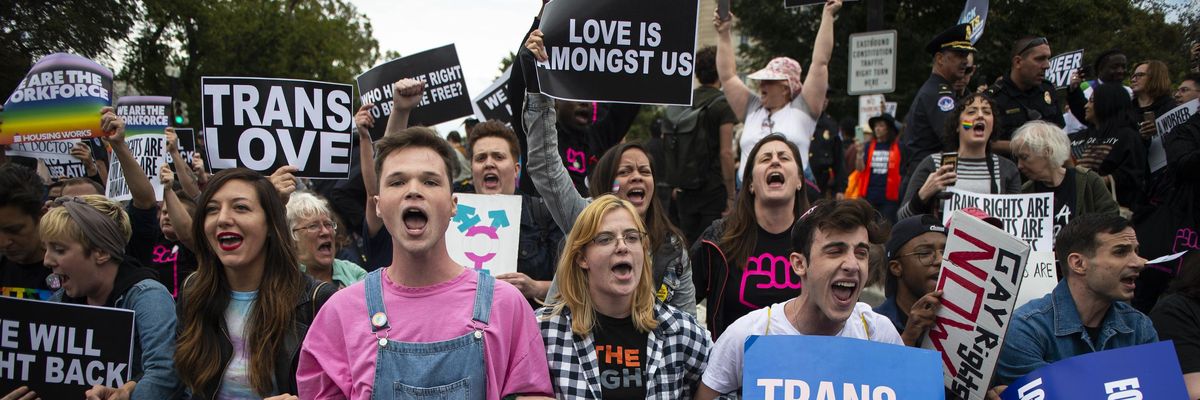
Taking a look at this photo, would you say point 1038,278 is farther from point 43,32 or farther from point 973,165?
point 43,32

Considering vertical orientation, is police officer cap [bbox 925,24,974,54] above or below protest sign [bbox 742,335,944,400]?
above

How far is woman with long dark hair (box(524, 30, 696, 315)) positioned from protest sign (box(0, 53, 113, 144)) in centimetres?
386

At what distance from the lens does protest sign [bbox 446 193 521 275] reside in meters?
5.49

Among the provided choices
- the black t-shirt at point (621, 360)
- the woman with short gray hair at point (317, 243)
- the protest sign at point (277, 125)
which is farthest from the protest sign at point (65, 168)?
the black t-shirt at point (621, 360)

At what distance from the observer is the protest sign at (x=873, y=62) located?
13.6 meters

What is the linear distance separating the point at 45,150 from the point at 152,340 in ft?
14.9

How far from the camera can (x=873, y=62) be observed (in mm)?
13758

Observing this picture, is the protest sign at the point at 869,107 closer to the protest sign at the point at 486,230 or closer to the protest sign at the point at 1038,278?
the protest sign at the point at 1038,278

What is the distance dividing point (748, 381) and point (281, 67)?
3673 centimetres

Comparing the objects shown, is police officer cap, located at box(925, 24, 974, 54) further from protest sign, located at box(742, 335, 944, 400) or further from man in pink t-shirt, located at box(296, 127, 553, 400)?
man in pink t-shirt, located at box(296, 127, 553, 400)

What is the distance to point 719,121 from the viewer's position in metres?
8.87

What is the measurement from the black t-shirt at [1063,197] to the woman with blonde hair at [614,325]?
347 cm

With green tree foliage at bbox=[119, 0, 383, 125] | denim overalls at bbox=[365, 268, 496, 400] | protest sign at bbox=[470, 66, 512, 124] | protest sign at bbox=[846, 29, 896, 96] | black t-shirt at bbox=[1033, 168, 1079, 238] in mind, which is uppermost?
green tree foliage at bbox=[119, 0, 383, 125]

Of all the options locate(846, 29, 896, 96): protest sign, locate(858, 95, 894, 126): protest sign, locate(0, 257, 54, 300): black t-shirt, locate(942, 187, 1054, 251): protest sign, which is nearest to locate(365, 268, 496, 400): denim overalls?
locate(0, 257, 54, 300): black t-shirt
